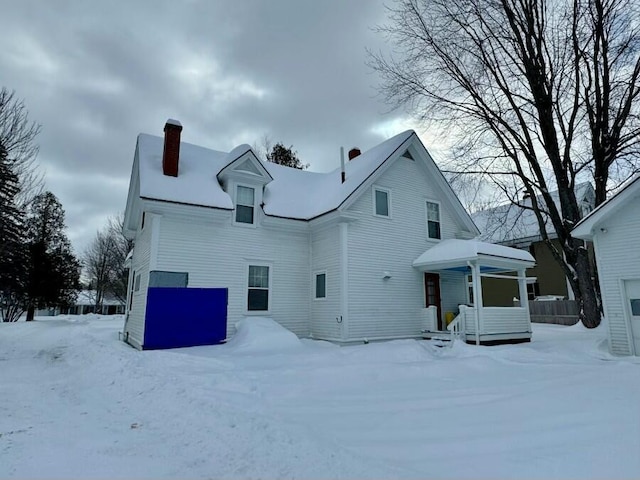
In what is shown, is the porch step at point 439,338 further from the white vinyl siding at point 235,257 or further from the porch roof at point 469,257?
the white vinyl siding at point 235,257

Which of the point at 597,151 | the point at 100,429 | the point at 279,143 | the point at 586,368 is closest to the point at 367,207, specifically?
the point at 586,368

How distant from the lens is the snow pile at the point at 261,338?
10.9m

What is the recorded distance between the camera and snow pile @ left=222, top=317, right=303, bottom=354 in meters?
10.9

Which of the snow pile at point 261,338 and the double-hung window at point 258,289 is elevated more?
the double-hung window at point 258,289

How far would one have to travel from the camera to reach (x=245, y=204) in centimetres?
1361

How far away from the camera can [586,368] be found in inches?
313

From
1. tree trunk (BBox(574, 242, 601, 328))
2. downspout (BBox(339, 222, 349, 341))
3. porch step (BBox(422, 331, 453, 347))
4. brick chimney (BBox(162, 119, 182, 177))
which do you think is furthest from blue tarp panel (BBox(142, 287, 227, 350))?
tree trunk (BBox(574, 242, 601, 328))

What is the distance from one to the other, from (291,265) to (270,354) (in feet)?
15.2

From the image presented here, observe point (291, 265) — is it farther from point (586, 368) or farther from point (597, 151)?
point (597, 151)

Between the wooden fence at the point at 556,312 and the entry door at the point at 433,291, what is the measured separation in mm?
10783

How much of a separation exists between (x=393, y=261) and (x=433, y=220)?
3191mm

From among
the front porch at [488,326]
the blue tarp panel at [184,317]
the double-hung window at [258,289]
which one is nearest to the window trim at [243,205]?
the double-hung window at [258,289]

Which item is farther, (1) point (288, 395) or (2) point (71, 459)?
(1) point (288, 395)

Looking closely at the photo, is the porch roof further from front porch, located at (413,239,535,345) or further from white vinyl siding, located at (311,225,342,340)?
white vinyl siding, located at (311,225,342,340)
